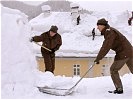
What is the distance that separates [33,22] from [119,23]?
18.8 feet

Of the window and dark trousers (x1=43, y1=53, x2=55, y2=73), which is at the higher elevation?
dark trousers (x1=43, y1=53, x2=55, y2=73)

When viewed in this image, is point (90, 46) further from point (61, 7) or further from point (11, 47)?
point (61, 7)

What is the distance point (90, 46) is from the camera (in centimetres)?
2319

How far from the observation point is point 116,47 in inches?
279

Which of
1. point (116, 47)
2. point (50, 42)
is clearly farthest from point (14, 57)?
point (116, 47)

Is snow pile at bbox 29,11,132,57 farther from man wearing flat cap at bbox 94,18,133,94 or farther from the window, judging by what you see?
man wearing flat cap at bbox 94,18,133,94

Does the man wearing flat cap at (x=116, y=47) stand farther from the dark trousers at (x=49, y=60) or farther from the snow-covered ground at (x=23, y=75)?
the dark trousers at (x=49, y=60)

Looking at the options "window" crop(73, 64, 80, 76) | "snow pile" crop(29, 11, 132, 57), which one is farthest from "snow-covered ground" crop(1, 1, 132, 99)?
"window" crop(73, 64, 80, 76)

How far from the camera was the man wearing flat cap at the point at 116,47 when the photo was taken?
693 centimetres

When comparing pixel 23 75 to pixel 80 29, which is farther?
pixel 80 29

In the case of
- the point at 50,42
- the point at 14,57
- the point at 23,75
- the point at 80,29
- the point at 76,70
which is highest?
the point at 50,42

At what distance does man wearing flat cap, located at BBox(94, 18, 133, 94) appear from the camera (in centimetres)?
693

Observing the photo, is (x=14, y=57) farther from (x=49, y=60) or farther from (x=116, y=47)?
(x=116, y=47)

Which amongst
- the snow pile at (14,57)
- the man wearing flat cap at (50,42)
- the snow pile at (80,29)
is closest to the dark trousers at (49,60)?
the man wearing flat cap at (50,42)
